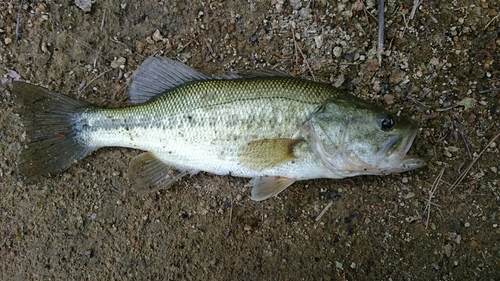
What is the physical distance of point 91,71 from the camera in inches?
132

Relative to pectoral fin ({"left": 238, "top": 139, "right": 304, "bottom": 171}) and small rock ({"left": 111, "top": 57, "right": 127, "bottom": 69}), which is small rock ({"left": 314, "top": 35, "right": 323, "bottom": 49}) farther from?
small rock ({"left": 111, "top": 57, "right": 127, "bottom": 69})

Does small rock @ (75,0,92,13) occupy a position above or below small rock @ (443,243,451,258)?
above

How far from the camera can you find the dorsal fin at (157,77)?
10.1 feet

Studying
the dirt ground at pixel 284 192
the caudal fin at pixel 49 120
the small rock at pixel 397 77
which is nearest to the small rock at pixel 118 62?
the dirt ground at pixel 284 192

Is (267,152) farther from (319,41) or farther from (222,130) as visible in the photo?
(319,41)

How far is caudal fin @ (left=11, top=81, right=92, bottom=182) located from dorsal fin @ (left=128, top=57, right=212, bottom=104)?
0.40m

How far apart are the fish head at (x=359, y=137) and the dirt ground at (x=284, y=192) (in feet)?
1.46

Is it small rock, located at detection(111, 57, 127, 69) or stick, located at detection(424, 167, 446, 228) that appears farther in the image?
small rock, located at detection(111, 57, 127, 69)

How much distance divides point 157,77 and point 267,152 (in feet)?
3.44

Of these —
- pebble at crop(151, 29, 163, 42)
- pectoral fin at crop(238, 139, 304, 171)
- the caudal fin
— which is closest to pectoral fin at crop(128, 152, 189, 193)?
the caudal fin

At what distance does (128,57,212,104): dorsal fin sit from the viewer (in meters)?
3.08

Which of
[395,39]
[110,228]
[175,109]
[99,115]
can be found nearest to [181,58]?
[175,109]

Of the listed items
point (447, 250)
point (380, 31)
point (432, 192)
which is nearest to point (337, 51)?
point (380, 31)

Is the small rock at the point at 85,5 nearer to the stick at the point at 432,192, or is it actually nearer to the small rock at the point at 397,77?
the small rock at the point at 397,77
